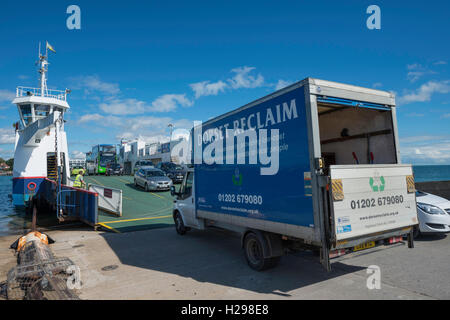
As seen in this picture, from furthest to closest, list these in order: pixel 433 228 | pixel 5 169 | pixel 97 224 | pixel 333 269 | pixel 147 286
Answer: pixel 5 169, pixel 97 224, pixel 433 228, pixel 333 269, pixel 147 286

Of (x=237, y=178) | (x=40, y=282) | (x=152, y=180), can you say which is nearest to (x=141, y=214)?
(x=152, y=180)

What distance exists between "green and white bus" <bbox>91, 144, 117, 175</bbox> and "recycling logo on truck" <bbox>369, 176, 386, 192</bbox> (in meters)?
40.0

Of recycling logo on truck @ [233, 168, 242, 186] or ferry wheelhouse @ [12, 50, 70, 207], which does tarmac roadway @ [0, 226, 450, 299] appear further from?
ferry wheelhouse @ [12, 50, 70, 207]

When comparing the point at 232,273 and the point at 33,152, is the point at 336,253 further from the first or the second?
the point at 33,152

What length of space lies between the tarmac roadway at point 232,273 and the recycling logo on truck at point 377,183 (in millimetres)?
1098

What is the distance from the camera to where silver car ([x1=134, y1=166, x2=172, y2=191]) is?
64.3 ft

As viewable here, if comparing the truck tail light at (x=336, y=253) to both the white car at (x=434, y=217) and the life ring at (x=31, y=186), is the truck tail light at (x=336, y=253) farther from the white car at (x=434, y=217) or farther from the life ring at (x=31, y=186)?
→ the life ring at (x=31, y=186)

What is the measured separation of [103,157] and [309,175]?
132 feet

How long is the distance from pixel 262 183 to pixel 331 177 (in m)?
1.48

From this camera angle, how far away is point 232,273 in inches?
219

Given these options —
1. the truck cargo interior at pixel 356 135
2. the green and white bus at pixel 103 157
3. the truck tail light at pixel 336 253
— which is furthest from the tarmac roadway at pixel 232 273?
the green and white bus at pixel 103 157
